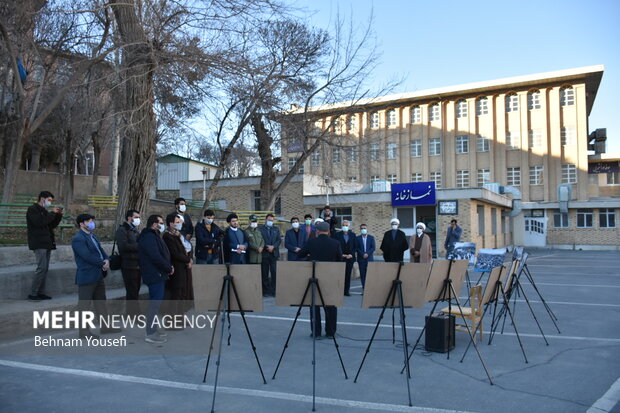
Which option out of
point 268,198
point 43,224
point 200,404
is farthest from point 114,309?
point 268,198

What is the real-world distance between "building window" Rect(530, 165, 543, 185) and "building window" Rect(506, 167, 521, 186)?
1.12m

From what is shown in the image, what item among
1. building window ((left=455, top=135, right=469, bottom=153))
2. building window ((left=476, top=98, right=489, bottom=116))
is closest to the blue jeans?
building window ((left=455, top=135, right=469, bottom=153))

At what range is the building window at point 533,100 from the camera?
44125 mm

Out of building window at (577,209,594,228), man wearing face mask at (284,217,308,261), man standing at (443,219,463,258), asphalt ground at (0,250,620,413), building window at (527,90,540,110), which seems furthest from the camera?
building window at (527,90,540,110)

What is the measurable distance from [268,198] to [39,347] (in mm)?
16339

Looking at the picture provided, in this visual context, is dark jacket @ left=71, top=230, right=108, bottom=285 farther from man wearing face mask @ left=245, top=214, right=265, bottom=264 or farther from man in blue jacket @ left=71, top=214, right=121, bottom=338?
man wearing face mask @ left=245, top=214, right=265, bottom=264

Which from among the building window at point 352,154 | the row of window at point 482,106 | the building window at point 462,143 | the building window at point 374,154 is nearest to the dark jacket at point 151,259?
the building window at point 352,154

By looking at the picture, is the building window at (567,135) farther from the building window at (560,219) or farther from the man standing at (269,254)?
the man standing at (269,254)

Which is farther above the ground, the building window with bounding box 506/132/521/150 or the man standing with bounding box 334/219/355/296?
the building window with bounding box 506/132/521/150

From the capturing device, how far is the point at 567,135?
141ft

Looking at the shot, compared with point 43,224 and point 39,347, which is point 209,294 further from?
point 43,224

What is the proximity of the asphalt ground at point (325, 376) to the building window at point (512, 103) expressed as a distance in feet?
136

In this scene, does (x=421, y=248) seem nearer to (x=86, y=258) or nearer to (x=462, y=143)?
(x=86, y=258)

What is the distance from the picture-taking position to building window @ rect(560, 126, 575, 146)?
42719 millimetres
